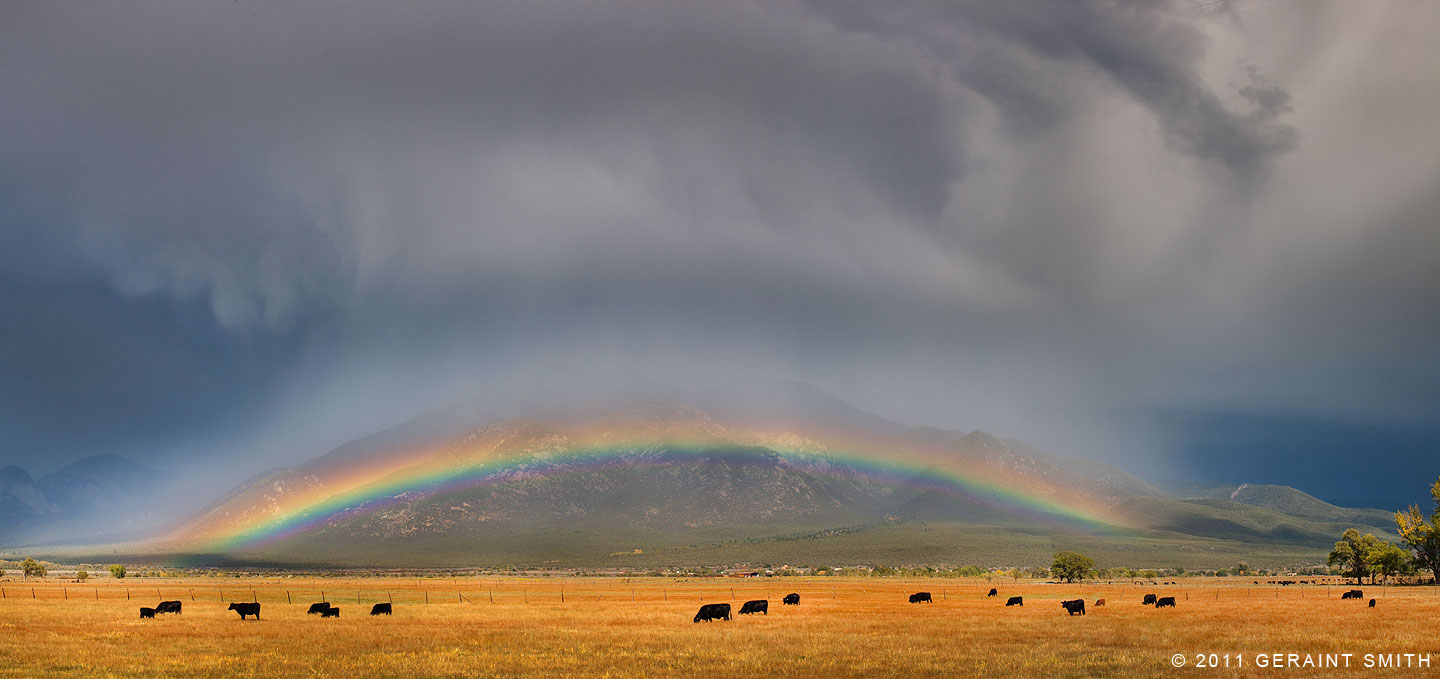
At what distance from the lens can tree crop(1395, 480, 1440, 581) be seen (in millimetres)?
100438

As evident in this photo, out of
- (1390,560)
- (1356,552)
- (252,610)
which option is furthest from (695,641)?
(1356,552)

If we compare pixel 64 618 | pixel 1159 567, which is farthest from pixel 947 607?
pixel 1159 567

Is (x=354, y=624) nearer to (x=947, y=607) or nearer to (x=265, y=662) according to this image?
(x=265, y=662)

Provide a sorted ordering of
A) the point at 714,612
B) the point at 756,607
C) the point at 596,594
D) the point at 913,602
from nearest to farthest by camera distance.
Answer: the point at 714,612
the point at 756,607
the point at 913,602
the point at 596,594

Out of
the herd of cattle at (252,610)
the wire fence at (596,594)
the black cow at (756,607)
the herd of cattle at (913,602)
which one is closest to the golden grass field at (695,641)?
the herd of cattle at (252,610)

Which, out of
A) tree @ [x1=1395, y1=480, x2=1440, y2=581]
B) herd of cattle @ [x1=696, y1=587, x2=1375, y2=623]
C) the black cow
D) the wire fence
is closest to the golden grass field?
herd of cattle @ [x1=696, y1=587, x2=1375, y2=623]

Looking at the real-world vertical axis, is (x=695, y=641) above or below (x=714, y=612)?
above

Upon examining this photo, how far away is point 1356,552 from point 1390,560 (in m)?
5.45

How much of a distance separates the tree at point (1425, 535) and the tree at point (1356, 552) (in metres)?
5.30

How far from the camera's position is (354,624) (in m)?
46.2

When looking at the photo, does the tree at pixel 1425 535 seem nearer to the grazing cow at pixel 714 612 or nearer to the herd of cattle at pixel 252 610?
the grazing cow at pixel 714 612

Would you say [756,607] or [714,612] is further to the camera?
[756,607]

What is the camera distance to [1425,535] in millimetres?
102062

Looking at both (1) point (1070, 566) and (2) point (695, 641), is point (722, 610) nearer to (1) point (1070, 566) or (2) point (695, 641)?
(2) point (695, 641)
